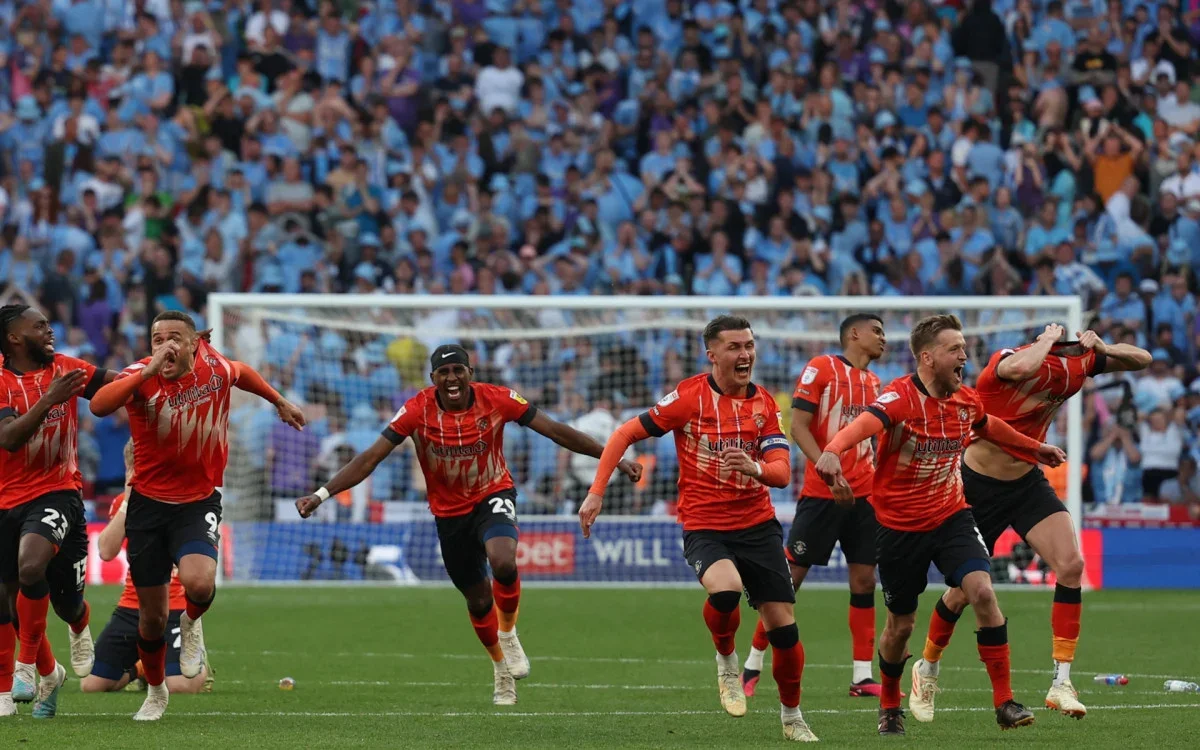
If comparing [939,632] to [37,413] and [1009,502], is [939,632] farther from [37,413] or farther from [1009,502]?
[37,413]

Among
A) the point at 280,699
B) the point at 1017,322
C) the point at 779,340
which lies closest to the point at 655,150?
the point at 779,340

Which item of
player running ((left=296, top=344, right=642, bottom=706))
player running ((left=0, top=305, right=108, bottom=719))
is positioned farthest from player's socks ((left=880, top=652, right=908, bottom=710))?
player running ((left=0, top=305, right=108, bottom=719))

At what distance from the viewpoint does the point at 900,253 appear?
2612 centimetres

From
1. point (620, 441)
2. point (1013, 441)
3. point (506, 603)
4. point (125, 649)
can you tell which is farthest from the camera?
point (125, 649)

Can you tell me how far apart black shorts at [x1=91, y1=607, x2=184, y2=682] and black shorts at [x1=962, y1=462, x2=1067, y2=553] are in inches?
231

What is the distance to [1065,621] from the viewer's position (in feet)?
37.1

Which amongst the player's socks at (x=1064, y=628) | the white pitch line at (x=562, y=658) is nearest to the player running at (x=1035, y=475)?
the player's socks at (x=1064, y=628)

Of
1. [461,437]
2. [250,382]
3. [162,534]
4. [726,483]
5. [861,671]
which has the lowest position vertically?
[861,671]

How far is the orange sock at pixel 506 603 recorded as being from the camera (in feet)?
40.7

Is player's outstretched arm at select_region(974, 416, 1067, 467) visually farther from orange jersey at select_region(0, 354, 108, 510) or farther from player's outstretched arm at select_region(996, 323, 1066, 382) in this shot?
orange jersey at select_region(0, 354, 108, 510)

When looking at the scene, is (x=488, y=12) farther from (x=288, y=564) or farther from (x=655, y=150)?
(x=288, y=564)

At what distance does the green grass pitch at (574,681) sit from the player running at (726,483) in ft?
2.60

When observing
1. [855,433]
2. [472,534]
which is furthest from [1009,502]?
[472,534]

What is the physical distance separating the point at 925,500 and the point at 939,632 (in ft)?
3.12
